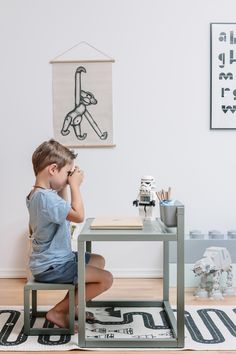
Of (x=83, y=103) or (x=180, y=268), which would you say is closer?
(x=180, y=268)

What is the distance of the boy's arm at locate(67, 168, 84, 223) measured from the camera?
2.22 metres

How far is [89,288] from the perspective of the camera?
7.55 feet

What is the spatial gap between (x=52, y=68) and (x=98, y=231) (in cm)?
162

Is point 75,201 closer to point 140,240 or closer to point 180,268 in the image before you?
point 140,240

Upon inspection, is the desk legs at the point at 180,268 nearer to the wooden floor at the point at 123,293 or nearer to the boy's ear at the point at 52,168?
the boy's ear at the point at 52,168

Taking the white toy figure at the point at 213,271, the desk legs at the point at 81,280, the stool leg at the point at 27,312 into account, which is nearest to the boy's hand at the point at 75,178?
the desk legs at the point at 81,280

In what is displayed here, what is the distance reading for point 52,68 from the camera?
342cm

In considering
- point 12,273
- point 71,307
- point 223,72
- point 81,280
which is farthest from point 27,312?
point 223,72

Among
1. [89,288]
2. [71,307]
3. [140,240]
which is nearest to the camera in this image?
[140,240]

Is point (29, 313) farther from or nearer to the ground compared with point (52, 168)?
Result: nearer to the ground

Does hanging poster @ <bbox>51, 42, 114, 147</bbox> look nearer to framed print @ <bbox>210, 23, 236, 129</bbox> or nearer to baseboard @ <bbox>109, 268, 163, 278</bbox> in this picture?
framed print @ <bbox>210, 23, 236, 129</bbox>

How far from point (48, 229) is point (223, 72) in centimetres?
171

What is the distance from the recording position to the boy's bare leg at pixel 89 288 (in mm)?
2279

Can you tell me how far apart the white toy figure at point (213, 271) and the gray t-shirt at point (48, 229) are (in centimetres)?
87
